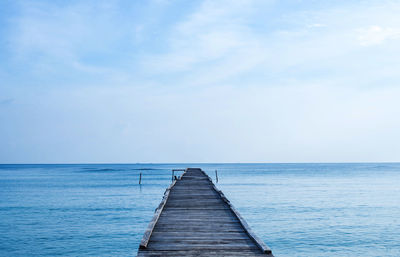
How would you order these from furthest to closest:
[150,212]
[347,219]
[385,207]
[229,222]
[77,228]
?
[385,207]
[150,212]
[347,219]
[77,228]
[229,222]

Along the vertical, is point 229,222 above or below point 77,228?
above

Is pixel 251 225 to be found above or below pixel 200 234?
below

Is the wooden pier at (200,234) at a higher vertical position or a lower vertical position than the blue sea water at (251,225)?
higher

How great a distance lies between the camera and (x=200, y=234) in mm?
8000

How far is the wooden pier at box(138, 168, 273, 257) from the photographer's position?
6.69m

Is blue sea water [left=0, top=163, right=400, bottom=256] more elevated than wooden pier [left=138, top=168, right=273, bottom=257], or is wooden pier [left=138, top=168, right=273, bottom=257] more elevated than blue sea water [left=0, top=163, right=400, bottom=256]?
wooden pier [left=138, top=168, right=273, bottom=257]

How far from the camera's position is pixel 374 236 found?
51.6 ft

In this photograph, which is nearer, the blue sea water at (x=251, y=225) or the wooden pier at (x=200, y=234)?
the wooden pier at (x=200, y=234)

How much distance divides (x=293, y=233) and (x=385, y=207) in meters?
11.8

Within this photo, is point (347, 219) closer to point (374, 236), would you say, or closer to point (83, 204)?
point (374, 236)

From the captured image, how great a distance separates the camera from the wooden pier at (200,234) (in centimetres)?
669

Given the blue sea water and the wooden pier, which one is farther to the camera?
the blue sea water

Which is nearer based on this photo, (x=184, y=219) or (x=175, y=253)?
(x=175, y=253)

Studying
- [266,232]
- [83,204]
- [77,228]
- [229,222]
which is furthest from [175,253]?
[83,204]
